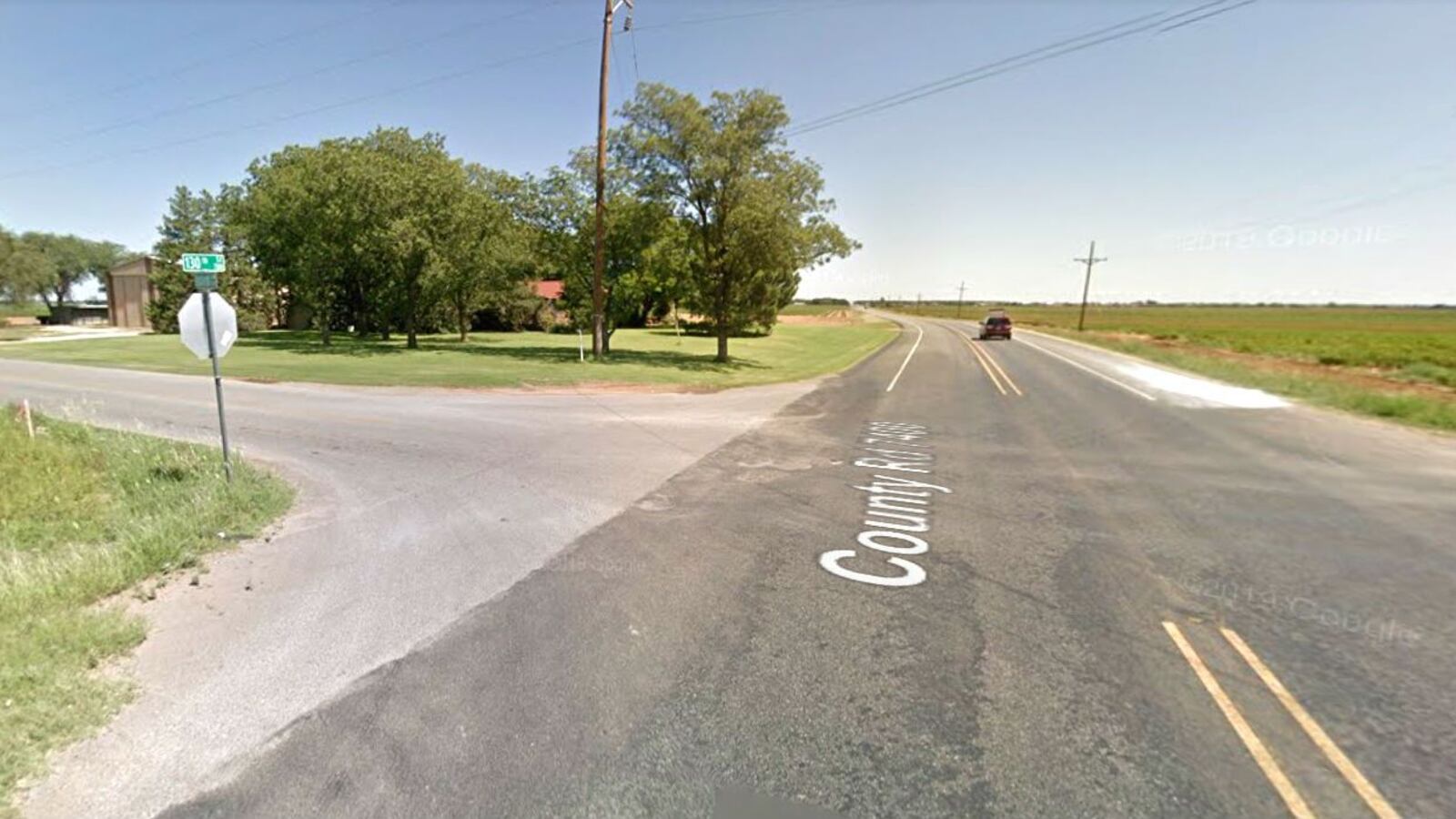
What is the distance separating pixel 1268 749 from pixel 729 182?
819 inches

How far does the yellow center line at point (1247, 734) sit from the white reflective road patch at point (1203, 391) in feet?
45.1

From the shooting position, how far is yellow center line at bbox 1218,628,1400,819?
2.51 m

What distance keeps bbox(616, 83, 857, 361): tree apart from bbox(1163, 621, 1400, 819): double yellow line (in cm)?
1834

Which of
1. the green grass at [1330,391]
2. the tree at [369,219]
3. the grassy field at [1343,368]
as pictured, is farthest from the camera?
the tree at [369,219]

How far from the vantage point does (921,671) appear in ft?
11.3

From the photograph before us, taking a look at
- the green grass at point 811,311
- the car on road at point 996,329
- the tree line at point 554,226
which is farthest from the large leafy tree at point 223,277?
the green grass at point 811,311

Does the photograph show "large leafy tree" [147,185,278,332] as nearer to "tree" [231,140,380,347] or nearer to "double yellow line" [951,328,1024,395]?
"tree" [231,140,380,347]

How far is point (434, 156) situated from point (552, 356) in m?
13.6

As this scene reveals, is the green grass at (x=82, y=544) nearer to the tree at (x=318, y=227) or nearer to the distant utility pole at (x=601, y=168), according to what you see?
the distant utility pole at (x=601, y=168)

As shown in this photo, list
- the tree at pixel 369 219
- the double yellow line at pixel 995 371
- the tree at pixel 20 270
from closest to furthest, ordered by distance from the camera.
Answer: the double yellow line at pixel 995 371
the tree at pixel 369 219
the tree at pixel 20 270

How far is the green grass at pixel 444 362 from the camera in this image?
17453mm

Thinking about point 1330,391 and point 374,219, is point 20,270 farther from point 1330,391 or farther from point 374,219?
point 1330,391

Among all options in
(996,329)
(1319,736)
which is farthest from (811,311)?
(1319,736)

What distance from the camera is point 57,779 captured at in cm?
252
